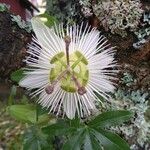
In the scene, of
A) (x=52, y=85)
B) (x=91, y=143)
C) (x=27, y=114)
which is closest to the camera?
(x=52, y=85)

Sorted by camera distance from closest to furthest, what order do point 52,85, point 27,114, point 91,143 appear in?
point 52,85
point 91,143
point 27,114

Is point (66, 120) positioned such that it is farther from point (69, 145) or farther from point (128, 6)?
point (128, 6)

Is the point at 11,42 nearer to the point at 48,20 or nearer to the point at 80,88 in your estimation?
the point at 48,20

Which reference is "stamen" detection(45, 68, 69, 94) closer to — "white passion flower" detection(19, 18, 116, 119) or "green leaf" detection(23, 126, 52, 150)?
"white passion flower" detection(19, 18, 116, 119)

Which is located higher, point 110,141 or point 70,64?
point 70,64

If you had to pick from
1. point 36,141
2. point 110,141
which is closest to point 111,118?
point 110,141

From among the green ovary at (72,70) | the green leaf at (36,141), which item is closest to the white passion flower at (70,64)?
the green ovary at (72,70)

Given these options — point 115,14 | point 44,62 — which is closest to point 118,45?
point 115,14

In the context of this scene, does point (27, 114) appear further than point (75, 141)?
Yes
